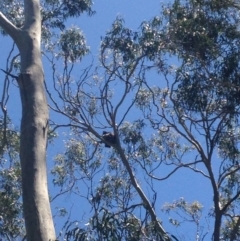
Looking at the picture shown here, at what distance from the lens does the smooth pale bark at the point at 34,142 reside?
214 inches

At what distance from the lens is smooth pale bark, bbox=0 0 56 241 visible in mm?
5426

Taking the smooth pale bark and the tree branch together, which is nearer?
the smooth pale bark

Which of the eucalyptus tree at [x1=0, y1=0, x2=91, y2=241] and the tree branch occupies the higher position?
the tree branch

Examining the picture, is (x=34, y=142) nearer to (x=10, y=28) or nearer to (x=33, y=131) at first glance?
(x=33, y=131)

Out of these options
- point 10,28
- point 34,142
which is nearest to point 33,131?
point 34,142

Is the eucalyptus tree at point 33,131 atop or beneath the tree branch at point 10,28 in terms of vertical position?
beneath

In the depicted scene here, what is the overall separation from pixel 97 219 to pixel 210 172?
547 centimetres

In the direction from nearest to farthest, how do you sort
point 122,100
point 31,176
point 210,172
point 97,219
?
point 97,219 < point 31,176 < point 210,172 < point 122,100

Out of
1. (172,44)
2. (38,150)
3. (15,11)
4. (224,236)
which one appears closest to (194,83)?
(172,44)

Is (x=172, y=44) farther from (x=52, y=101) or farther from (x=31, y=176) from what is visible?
(x=31, y=176)

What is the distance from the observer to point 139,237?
5.31 metres

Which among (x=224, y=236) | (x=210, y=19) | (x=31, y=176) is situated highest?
(x=210, y=19)

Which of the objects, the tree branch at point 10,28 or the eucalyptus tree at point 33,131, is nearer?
the eucalyptus tree at point 33,131

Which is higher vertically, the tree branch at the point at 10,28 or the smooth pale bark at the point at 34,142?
the tree branch at the point at 10,28
